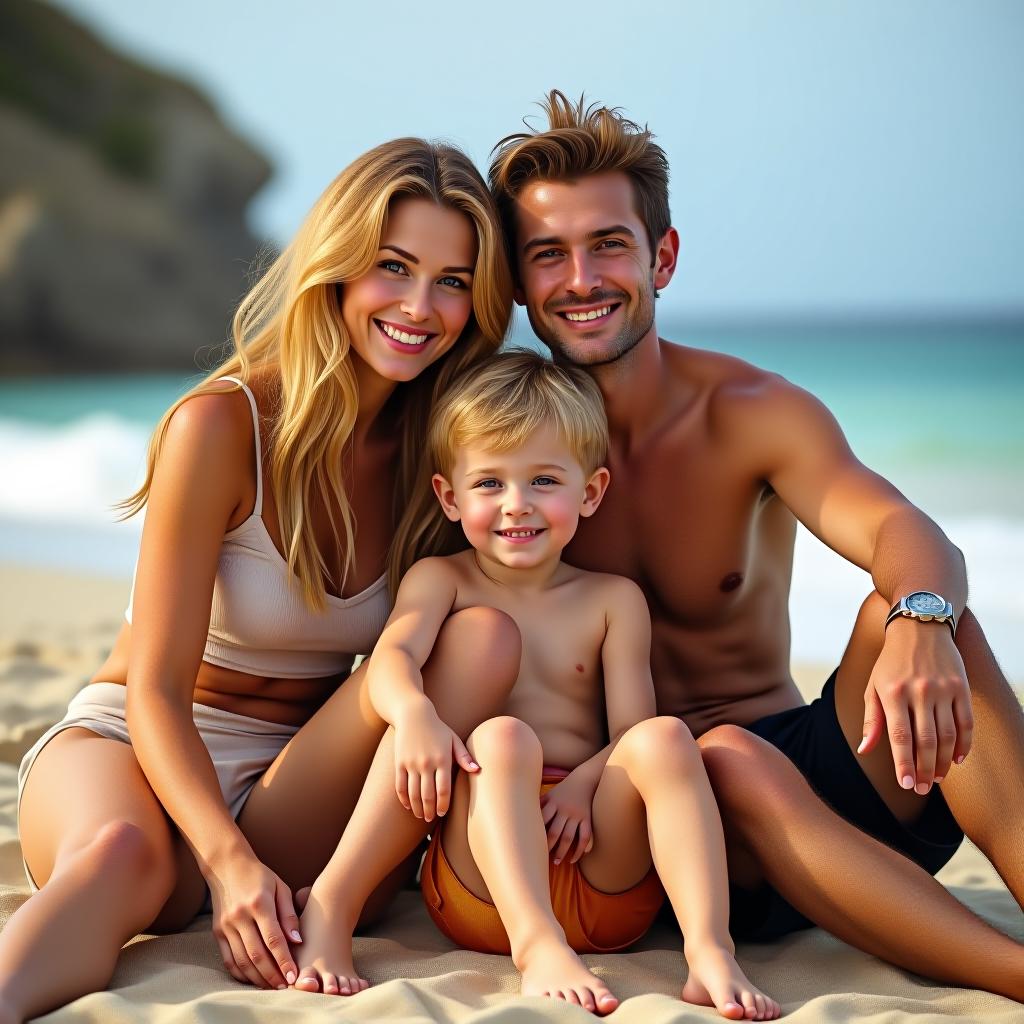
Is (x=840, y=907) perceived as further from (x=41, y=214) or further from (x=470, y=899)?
(x=41, y=214)

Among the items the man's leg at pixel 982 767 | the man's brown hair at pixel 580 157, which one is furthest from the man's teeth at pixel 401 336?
the man's leg at pixel 982 767

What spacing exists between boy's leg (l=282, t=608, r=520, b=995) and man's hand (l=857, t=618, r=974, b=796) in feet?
2.27

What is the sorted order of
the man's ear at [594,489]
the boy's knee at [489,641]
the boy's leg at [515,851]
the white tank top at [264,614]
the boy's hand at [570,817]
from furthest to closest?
1. the man's ear at [594,489]
2. the white tank top at [264,614]
3. the boy's knee at [489,641]
4. the boy's hand at [570,817]
5. the boy's leg at [515,851]

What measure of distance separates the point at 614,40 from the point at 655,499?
24.2 m

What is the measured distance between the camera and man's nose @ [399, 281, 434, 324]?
9.35 feet

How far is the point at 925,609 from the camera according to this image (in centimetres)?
248

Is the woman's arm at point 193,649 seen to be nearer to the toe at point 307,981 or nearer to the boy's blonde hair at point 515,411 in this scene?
the toe at point 307,981

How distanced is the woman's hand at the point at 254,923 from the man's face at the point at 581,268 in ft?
4.55

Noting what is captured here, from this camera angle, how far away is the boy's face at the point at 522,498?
2.78 m

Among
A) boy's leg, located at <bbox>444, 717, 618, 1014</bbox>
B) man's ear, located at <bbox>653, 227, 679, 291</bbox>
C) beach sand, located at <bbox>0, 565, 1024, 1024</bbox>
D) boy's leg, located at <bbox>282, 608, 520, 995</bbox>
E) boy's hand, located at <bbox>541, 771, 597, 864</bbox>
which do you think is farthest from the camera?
man's ear, located at <bbox>653, 227, 679, 291</bbox>

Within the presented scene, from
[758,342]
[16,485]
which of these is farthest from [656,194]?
[758,342]

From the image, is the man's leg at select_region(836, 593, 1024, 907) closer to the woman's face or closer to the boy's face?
the boy's face

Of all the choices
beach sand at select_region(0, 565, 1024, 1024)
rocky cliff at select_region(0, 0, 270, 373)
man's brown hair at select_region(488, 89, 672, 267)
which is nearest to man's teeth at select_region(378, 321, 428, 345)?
man's brown hair at select_region(488, 89, 672, 267)

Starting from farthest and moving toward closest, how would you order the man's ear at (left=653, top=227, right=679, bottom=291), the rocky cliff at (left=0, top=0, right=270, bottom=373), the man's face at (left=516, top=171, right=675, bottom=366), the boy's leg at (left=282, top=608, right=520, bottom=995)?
the rocky cliff at (left=0, top=0, right=270, bottom=373)
the man's ear at (left=653, top=227, right=679, bottom=291)
the man's face at (left=516, top=171, right=675, bottom=366)
the boy's leg at (left=282, top=608, right=520, bottom=995)
